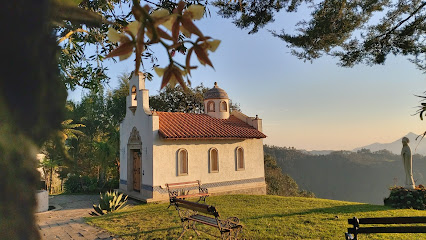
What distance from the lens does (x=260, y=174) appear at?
17.0 m

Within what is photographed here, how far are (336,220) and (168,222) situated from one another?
17.5ft

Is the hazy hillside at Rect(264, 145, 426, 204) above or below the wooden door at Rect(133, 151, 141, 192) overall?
below

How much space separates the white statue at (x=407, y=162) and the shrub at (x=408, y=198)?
0.38 meters

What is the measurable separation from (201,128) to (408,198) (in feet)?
33.7

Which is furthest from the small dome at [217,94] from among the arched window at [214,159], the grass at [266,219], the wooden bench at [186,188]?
the grass at [266,219]

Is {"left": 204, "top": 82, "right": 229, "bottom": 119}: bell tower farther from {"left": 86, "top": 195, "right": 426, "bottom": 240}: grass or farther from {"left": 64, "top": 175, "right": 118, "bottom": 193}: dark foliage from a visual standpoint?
{"left": 64, "top": 175, "right": 118, "bottom": 193}: dark foliage

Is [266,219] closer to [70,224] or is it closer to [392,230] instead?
[392,230]

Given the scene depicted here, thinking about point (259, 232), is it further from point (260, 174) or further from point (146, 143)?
point (260, 174)

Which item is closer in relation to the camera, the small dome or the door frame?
the door frame

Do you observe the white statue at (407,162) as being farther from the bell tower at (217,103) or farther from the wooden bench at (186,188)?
the bell tower at (217,103)

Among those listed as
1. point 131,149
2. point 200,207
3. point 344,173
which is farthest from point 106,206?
point 344,173

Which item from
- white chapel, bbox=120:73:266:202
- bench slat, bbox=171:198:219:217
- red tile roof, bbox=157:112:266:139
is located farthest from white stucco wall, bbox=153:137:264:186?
bench slat, bbox=171:198:219:217

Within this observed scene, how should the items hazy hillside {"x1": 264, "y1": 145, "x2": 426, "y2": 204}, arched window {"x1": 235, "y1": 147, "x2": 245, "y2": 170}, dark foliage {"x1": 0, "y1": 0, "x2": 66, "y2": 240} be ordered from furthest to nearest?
1. hazy hillside {"x1": 264, "y1": 145, "x2": 426, "y2": 204}
2. arched window {"x1": 235, "y1": 147, "x2": 245, "y2": 170}
3. dark foliage {"x1": 0, "y1": 0, "x2": 66, "y2": 240}

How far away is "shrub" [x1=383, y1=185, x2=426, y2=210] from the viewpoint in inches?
444
